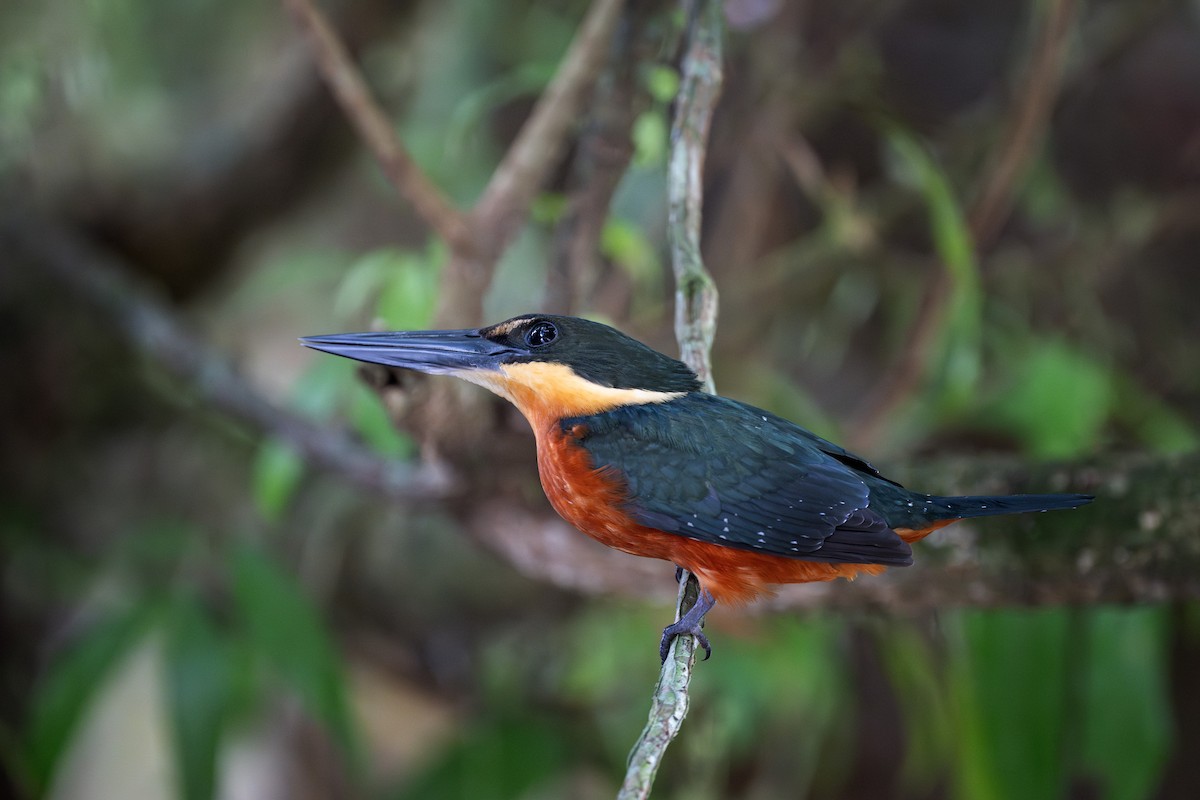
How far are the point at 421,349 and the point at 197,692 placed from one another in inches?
45.8

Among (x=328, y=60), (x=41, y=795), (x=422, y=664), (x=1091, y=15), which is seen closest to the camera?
(x=328, y=60)

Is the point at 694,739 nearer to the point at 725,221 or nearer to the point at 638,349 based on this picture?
the point at 725,221

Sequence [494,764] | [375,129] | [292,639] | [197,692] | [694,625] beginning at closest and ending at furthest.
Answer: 1. [694,625]
2. [375,129]
3. [197,692]
4. [292,639]
5. [494,764]

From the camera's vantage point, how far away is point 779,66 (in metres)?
2.73

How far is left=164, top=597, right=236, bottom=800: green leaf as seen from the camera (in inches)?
82.4

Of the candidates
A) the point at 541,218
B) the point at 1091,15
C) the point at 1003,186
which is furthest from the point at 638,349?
the point at 1091,15

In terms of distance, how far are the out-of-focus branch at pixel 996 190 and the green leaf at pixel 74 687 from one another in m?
1.65

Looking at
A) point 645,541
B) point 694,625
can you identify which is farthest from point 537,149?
point 694,625

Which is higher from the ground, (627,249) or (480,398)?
(627,249)

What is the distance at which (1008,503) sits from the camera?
1.25 meters

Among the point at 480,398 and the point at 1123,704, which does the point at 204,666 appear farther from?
the point at 1123,704

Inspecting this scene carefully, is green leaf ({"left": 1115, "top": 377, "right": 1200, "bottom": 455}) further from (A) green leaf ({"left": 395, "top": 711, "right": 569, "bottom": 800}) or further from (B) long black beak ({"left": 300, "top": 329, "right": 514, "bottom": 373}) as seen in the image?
(B) long black beak ({"left": 300, "top": 329, "right": 514, "bottom": 373})

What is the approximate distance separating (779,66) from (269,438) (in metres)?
1.47

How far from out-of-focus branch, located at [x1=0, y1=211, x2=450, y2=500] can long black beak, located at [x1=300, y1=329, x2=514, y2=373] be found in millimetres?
665
